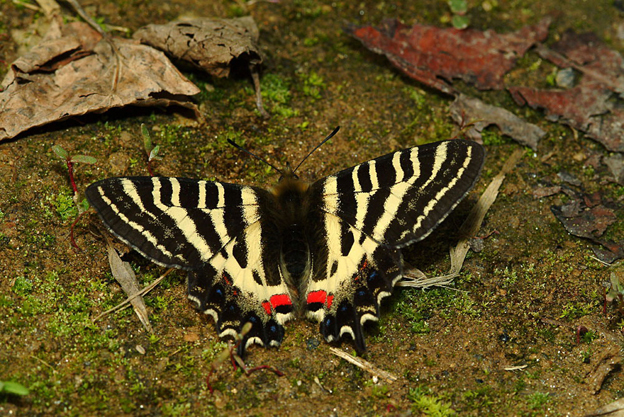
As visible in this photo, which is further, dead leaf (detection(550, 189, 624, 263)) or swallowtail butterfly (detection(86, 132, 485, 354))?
dead leaf (detection(550, 189, 624, 263))

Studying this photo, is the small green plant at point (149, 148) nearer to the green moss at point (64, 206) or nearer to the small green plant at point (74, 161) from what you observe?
the small green plant at point (74, 161)

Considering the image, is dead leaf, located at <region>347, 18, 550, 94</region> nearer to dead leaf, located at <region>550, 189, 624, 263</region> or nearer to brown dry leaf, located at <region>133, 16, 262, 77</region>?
brown dry leaf, located at <region>133, 16, 262, 77</region>

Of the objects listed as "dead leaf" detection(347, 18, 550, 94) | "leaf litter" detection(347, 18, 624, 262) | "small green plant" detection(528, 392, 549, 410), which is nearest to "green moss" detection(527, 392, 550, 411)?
"small green plant" detection(528, 392, 549, 410)

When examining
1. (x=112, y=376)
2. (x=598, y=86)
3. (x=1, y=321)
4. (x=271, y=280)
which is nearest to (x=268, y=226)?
(x=271, y=280)

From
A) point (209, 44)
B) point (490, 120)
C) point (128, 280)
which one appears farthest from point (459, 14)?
Result: point (128, 280)

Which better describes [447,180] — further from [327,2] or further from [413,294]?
[327,2]

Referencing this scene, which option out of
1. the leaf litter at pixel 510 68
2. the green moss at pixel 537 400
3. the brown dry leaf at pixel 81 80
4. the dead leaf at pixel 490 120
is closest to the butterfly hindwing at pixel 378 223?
the green moss at pixel 537 400

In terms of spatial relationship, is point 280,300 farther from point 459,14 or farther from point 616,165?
point 459,14
